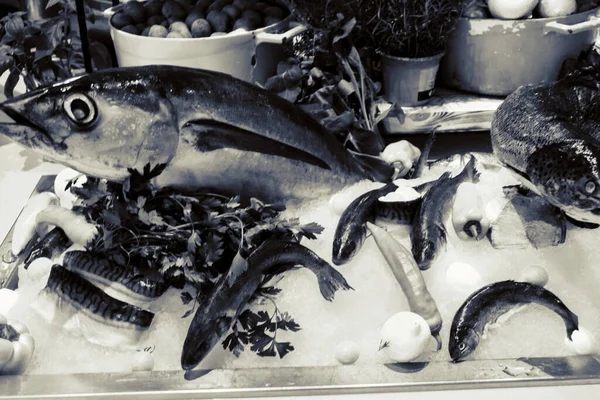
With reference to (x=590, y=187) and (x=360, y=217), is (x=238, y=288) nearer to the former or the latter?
(x=360, y=217)

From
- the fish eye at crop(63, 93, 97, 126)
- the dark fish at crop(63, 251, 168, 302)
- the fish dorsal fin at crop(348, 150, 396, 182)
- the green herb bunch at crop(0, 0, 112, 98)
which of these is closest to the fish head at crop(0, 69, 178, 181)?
the fish eye at crop(63, 93, 97, 126)

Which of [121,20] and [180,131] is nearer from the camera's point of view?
[180,131]

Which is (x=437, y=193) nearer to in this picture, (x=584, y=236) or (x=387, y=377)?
(x=584, y=236)

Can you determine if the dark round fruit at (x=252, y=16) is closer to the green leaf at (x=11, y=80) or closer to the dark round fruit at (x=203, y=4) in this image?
the dark round fruit at (x=203, y=4)

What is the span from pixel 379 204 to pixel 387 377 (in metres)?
0.29

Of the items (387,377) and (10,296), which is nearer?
(387,377)

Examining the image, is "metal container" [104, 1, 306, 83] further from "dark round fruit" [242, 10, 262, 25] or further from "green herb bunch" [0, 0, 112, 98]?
"green herb bunch" [0, 0, 112, 98]

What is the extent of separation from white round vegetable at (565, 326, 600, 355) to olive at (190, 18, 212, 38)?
0.95m

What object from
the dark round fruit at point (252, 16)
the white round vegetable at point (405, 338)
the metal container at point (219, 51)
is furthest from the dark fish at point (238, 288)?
the dark round fruit at point (252, 16)

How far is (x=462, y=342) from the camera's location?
29.8 inches

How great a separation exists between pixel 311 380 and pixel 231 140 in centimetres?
36

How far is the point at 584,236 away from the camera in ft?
3.12

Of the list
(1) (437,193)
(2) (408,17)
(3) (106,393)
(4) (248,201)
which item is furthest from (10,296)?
(2) (408,17)

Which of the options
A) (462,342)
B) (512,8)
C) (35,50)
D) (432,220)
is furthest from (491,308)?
(35,50)
